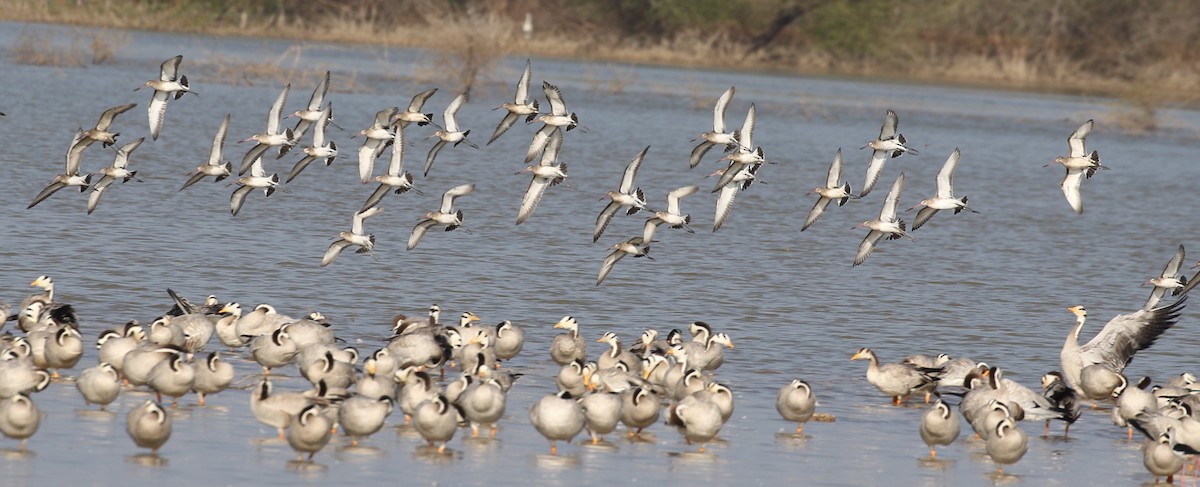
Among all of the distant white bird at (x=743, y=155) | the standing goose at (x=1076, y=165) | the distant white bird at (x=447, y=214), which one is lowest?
the distant white bird at (x=447, y=214)

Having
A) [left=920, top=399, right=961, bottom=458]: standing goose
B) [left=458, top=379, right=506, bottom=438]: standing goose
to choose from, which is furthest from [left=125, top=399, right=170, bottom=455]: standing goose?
[left=920, top=399, right=961, bottom=458]: standing goose

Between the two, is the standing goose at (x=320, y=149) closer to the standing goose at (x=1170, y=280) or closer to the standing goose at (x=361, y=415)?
the standing goose at (x=361, y=415)

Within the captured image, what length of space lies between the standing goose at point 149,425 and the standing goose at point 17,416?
64cm

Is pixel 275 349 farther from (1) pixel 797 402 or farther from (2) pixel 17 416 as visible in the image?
(1) pixel 797 402

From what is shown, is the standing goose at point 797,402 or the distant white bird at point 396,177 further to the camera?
the distant white bird at point 396,177

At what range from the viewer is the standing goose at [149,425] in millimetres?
11859

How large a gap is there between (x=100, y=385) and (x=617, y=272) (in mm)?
11239

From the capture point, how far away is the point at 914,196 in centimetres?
3706

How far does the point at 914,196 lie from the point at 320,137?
19754 mm

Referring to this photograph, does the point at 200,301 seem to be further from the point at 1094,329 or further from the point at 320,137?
the point at 1094,329

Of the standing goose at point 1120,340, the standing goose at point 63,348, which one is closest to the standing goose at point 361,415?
the standing goose at point 63,348

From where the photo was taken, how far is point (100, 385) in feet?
42.6

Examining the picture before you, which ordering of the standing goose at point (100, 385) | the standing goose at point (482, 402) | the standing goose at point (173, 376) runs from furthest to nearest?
the standing goose at point (173, 376) < the standing goose at point (482, 402) < the standing goose at point (100, 385)

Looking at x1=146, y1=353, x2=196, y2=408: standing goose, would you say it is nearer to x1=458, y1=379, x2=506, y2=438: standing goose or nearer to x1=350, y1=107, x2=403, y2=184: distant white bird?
x1=458, y1=379, x2=506, y2=438: standing goose
